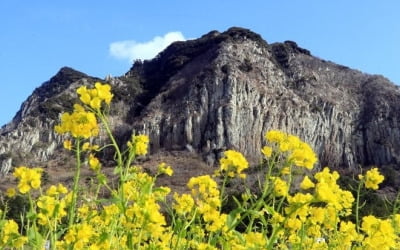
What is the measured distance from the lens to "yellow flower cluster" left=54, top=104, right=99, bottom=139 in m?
2.07

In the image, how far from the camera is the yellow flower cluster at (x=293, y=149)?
2268 millimetres

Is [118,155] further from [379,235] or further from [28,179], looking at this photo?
[379,235]

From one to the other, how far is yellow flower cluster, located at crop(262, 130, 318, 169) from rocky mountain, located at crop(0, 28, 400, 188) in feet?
153

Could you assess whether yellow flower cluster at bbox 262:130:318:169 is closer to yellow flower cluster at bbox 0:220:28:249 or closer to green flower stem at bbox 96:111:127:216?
green flower stem at bbox 96:111:127:216

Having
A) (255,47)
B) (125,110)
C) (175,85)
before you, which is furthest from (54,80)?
(255,47)

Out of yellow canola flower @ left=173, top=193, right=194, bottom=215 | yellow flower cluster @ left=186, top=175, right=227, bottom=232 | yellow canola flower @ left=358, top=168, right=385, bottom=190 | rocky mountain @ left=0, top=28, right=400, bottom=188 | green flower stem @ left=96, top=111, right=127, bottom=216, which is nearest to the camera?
green flower stem @ left=96, top=111, right=127, bottom=216

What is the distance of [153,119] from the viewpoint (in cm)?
5662

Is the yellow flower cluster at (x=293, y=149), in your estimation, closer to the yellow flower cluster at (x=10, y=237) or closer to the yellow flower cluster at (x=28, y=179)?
the yellow flower cluster at (x=28, y=179)

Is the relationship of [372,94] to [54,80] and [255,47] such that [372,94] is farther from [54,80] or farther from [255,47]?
[54,80]

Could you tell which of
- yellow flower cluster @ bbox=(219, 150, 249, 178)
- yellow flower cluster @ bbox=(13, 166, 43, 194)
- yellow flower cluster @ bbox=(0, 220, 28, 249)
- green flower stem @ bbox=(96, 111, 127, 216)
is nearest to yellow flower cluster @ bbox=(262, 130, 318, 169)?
yellow flower cluster @ bbox=(219, 150, 249, 178)

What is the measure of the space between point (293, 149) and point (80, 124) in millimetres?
825

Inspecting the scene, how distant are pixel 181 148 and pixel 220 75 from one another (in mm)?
8040

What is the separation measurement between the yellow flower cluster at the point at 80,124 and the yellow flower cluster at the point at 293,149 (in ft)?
2.40

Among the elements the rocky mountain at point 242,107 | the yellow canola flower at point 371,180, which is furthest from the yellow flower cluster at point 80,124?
the rocky mountain at point 242,107
